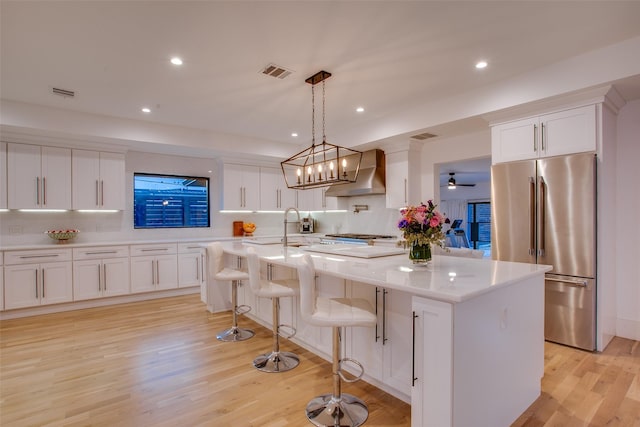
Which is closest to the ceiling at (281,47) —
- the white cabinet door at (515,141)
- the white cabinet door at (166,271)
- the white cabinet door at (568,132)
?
the white cabinet door at (568,132)

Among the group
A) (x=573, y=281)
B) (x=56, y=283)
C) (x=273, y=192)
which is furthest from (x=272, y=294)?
(x=273, y=192)

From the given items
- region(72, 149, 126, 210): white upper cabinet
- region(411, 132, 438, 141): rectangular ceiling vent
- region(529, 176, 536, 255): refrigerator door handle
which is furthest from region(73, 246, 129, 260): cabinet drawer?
region(529, 176, 536, 255): refrigerator door handle

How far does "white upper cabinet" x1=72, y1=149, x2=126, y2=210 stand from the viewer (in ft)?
15.5

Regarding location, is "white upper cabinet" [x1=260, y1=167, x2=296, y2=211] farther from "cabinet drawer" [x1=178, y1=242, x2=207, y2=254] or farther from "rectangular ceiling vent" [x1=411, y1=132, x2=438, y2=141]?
"rectangular ceiling vent" [x1=411, y1=132, x2=438, y2=141]

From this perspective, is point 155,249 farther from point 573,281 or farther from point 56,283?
point 573,281

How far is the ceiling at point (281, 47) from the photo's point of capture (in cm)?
229

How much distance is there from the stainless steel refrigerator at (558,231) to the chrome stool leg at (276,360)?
2496mm

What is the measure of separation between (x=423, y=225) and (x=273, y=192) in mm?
4685

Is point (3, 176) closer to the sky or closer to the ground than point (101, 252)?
closer to the sky

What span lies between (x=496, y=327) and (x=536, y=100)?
2474 mm

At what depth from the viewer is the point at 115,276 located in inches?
189

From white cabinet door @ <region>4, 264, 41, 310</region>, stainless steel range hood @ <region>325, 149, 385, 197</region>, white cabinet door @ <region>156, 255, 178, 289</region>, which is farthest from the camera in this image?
stainless steel range hood @ <region>325, 149, 385, 197</region>

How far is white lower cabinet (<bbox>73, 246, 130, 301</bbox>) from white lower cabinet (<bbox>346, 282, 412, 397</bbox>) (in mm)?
3962

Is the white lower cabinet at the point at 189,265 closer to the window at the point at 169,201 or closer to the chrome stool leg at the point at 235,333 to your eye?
the window at the point at 169,201
